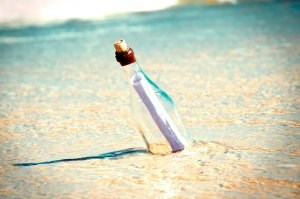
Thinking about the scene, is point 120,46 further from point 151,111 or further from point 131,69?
point 151,111

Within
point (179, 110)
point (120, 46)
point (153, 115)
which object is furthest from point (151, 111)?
point (179, 110)

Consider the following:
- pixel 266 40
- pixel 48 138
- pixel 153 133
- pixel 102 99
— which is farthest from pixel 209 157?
pixel 266 40

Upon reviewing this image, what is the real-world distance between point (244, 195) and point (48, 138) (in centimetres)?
148

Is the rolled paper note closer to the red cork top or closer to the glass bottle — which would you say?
the glass bottle

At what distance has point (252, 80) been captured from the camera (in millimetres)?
4336

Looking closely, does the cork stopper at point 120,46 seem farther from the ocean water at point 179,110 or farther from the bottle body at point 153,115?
the ocean water at point 179,110

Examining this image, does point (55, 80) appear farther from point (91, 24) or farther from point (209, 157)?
point (91, 24)

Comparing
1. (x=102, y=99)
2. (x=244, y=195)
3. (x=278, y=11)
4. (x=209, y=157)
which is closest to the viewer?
(x=244, y=195)

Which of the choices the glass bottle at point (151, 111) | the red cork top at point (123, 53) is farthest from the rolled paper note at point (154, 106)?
the red cork top at point (123, 53)

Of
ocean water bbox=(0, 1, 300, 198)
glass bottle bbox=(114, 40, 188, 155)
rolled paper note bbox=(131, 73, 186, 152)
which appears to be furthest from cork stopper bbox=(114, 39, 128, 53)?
ocean water bbox=(0, 1, 300, 198)

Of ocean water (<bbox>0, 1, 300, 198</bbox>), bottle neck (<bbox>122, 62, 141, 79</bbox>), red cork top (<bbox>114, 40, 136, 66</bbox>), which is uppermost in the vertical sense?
red cork top (<bbox>114, 40, 136, 66</bbox>)

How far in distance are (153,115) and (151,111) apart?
2 cm

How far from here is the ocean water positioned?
223 centimetres

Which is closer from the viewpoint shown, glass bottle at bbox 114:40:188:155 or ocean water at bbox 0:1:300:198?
ocean water at bbox 0:1:300:198
